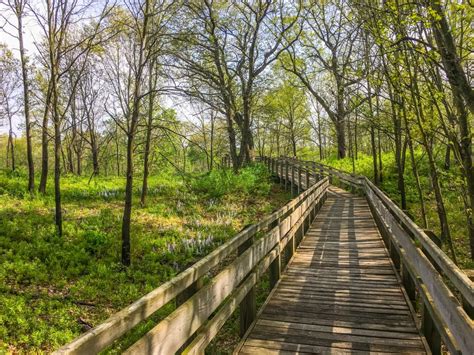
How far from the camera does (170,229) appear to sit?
13492 mm

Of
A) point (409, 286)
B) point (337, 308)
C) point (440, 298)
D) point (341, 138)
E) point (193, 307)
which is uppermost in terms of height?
point (341, 138)

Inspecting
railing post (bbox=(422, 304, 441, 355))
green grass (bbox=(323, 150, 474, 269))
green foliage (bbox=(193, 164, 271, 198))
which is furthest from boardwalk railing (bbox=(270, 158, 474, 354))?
green foliage (bbox=(193, 164, 271, 198))

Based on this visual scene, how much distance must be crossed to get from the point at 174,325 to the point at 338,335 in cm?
249

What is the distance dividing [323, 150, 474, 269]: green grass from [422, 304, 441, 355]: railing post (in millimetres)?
7881

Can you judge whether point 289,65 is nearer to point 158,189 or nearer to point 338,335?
point 158,189

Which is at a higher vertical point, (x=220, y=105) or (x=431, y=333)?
(x=220, y=105)

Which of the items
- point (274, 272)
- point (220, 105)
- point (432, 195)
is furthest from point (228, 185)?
point (274, 272)

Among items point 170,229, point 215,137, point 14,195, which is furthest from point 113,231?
point 215,137

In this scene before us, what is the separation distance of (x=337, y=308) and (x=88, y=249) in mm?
8508

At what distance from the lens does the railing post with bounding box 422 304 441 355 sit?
→ 3908mm

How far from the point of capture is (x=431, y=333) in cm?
413

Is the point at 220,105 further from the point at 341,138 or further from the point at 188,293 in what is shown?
the point at 188,293

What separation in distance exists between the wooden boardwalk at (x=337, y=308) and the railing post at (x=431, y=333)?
0.32ft

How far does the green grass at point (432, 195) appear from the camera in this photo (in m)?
14.3
